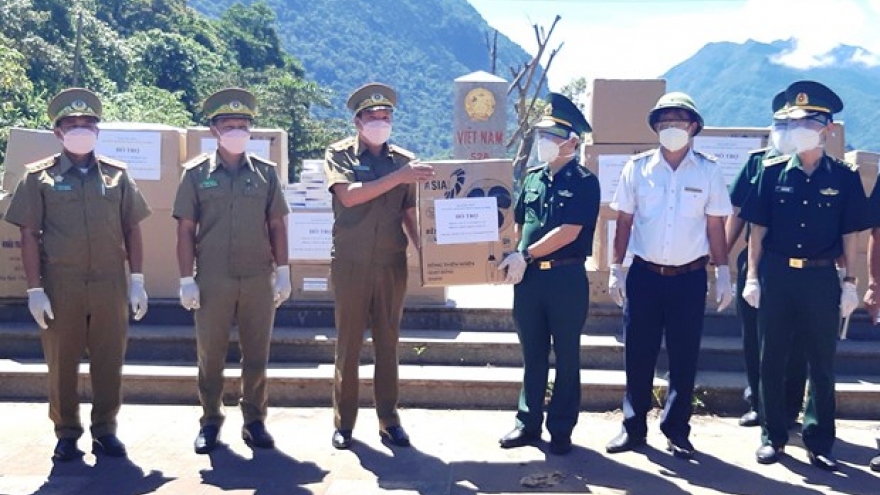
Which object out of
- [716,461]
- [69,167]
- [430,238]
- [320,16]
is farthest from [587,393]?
[320,16]

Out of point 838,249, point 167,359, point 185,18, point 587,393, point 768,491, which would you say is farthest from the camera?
point 185,18

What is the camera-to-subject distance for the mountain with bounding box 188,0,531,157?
115944 millimetres

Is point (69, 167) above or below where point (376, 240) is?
above

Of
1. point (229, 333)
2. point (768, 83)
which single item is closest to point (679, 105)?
point (229, 333)

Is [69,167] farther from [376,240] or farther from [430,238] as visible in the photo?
[430,238]

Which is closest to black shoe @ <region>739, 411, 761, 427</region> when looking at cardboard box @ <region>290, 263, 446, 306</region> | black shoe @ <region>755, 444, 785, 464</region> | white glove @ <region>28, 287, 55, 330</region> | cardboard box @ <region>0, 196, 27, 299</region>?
black shoe @ <region>755, 444, 785, 464</region>

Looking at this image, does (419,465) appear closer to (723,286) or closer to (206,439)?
(206,439)

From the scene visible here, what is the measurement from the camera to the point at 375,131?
5.02 meters

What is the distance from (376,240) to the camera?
16.5 feet

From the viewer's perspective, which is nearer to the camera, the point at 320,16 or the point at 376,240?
the point at 376,240

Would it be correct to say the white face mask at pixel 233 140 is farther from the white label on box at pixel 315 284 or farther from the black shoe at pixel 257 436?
the white label on box at pixel 315 284

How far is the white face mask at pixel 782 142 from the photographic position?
196 inches

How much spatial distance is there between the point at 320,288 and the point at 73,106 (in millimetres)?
2531

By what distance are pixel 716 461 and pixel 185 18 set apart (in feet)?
172
